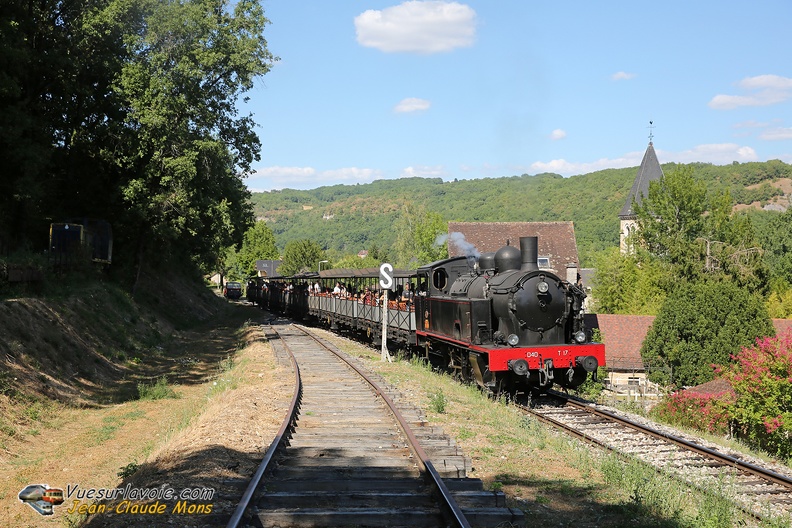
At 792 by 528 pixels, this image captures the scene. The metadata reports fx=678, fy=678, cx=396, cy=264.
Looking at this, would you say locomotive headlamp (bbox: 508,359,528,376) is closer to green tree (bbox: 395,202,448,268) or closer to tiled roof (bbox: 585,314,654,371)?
tiled roof (bbox: 585,314,654,371)

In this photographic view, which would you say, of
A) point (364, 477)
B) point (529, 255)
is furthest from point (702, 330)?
point (364, 477)

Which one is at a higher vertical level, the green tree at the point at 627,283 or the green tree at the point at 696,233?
the green tree at the point at 696,233

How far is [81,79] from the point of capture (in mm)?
29359

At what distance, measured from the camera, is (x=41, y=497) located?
316 inches

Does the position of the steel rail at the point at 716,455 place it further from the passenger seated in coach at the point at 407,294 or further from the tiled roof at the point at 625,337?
the tiled roof at the point at 625,337

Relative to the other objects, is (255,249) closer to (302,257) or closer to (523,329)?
(302,257)

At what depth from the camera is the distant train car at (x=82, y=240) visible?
86.5 feet

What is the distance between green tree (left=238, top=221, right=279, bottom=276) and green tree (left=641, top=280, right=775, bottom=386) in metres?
73.8

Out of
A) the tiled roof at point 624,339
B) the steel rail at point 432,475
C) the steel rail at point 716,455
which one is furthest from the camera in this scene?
the tiled roof at point 624,339

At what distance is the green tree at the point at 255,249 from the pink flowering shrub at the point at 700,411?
282ft

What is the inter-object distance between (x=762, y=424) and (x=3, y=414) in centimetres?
1765

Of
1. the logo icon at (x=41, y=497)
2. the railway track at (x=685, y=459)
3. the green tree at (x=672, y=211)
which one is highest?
the green tree at (x=672, y=211)

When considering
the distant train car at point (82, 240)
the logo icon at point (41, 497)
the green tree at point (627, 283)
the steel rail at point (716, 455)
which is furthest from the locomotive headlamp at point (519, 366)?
the green tree at point (627, 283)

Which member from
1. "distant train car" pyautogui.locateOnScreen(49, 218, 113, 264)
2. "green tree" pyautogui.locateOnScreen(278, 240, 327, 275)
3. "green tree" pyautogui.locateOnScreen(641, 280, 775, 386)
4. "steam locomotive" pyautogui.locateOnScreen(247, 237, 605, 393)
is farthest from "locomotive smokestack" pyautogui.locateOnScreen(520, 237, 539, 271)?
"green tree" pyautogui.locateOnScreen(278, 240, 327, 275)
